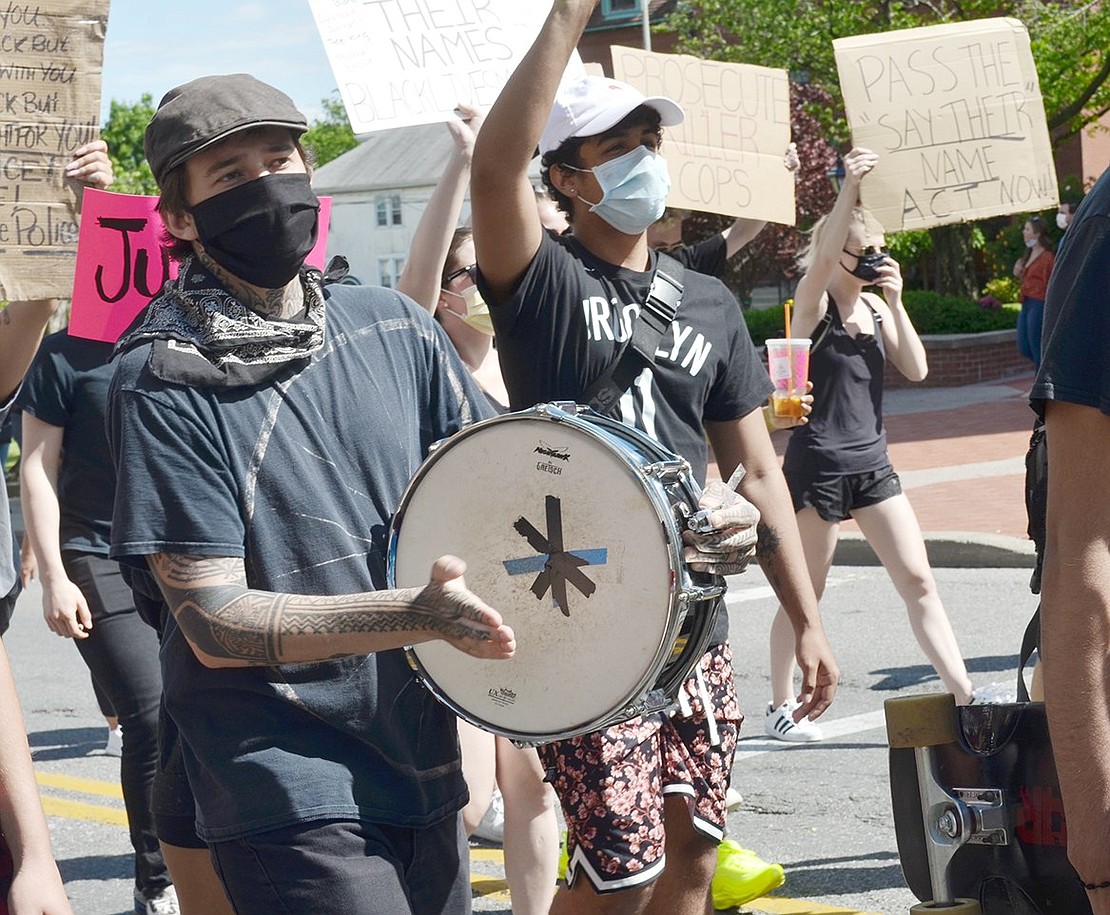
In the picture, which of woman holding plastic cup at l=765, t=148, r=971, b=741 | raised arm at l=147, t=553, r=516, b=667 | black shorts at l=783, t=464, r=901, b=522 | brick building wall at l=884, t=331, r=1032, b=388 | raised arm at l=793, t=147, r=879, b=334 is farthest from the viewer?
brick building wall at l=884, t=331, r=1032, b=388

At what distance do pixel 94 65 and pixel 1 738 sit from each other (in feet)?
6.84

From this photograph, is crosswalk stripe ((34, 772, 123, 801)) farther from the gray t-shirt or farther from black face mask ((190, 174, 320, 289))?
black face mask ((190, 174, 320, 289))

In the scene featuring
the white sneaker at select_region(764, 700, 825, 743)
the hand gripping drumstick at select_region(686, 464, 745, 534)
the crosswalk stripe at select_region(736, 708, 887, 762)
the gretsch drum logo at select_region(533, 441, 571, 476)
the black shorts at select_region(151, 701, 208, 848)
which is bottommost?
the crosswalk stripe at select_region(736, 708, 887, 762)

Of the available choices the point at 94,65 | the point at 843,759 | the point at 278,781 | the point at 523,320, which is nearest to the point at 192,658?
the point at 278,781

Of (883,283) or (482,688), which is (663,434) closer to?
(482,688)

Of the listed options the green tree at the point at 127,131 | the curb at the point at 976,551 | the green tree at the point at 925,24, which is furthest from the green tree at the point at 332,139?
the curb at the point at 976,551

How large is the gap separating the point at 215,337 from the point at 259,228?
0.21 meters

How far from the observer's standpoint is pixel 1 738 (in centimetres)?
266

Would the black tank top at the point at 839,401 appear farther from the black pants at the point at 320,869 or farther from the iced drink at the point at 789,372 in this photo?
the black pants at the point at 320,869

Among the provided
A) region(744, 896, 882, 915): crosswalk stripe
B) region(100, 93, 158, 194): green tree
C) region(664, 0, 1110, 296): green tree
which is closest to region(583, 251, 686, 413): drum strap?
region(744, 896, 882, 915): crosswalk stripe

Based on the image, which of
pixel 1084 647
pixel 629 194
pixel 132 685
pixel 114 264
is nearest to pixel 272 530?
pixel 1084 647

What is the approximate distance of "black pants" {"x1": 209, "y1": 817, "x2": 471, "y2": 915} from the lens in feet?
8.48

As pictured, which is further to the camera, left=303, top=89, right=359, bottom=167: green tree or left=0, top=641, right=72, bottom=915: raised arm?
left=303, top=89, right=359, bottom=167: green tree

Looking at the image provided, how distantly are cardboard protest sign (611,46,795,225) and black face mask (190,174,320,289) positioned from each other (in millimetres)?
2996
